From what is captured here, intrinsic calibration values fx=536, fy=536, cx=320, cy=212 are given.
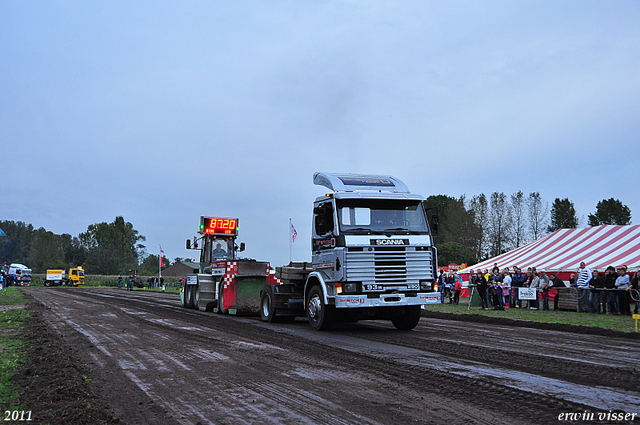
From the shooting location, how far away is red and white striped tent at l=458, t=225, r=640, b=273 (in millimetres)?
24172

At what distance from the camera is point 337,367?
756 centimetres

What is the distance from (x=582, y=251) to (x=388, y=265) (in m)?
19.2

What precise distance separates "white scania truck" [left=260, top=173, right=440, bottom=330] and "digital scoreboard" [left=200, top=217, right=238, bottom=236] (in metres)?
8.51

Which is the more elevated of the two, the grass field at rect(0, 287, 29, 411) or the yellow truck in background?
the yellow truck in background

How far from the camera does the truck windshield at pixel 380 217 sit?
12016 millimetres

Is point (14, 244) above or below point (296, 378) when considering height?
above

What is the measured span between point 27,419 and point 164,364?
303 cm

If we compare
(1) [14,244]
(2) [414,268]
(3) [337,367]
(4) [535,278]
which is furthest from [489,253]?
(1) [14,244]

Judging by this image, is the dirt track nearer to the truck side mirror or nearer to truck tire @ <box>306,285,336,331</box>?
truck tire @ <box>306,285,336,331</box>

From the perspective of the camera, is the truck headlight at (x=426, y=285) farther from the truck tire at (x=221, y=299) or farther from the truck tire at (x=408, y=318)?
the truck tire at (x=221, y=299)

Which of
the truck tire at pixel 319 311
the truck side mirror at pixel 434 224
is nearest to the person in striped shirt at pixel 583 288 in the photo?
the truck side mirror at pixel 434 224

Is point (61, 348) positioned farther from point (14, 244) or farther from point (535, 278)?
point (14, 244)

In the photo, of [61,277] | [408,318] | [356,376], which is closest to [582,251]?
[408,318]

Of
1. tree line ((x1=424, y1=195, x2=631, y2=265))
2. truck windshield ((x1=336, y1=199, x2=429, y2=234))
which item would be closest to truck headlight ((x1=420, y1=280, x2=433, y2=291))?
truck windshield ((x1=336, y1=199, x2=429, y2=234))
